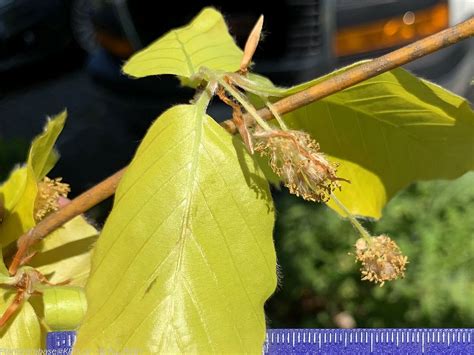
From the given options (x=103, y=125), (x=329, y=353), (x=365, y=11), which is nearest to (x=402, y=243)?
(x=365, y=11)

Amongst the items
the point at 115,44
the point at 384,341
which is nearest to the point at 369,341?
the point at 384,341

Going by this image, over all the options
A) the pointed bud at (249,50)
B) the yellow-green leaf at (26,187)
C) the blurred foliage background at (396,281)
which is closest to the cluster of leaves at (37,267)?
the yellow-green leaf at (26,187)

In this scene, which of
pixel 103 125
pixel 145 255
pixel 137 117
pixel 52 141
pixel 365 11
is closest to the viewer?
pixel 145 255

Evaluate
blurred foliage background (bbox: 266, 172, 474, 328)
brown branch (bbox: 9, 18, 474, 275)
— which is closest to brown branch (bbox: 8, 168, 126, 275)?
brown branch (bbox: 9, 18, 474, 275)

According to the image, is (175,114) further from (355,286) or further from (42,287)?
(355,286)

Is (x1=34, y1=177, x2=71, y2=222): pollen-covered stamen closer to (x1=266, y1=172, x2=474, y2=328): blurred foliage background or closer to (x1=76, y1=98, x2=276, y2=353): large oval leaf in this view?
(x1=76, y1=98, x2=276, y2=353): large oval leaf

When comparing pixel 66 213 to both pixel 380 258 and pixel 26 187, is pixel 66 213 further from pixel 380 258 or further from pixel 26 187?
pixel 380 258
